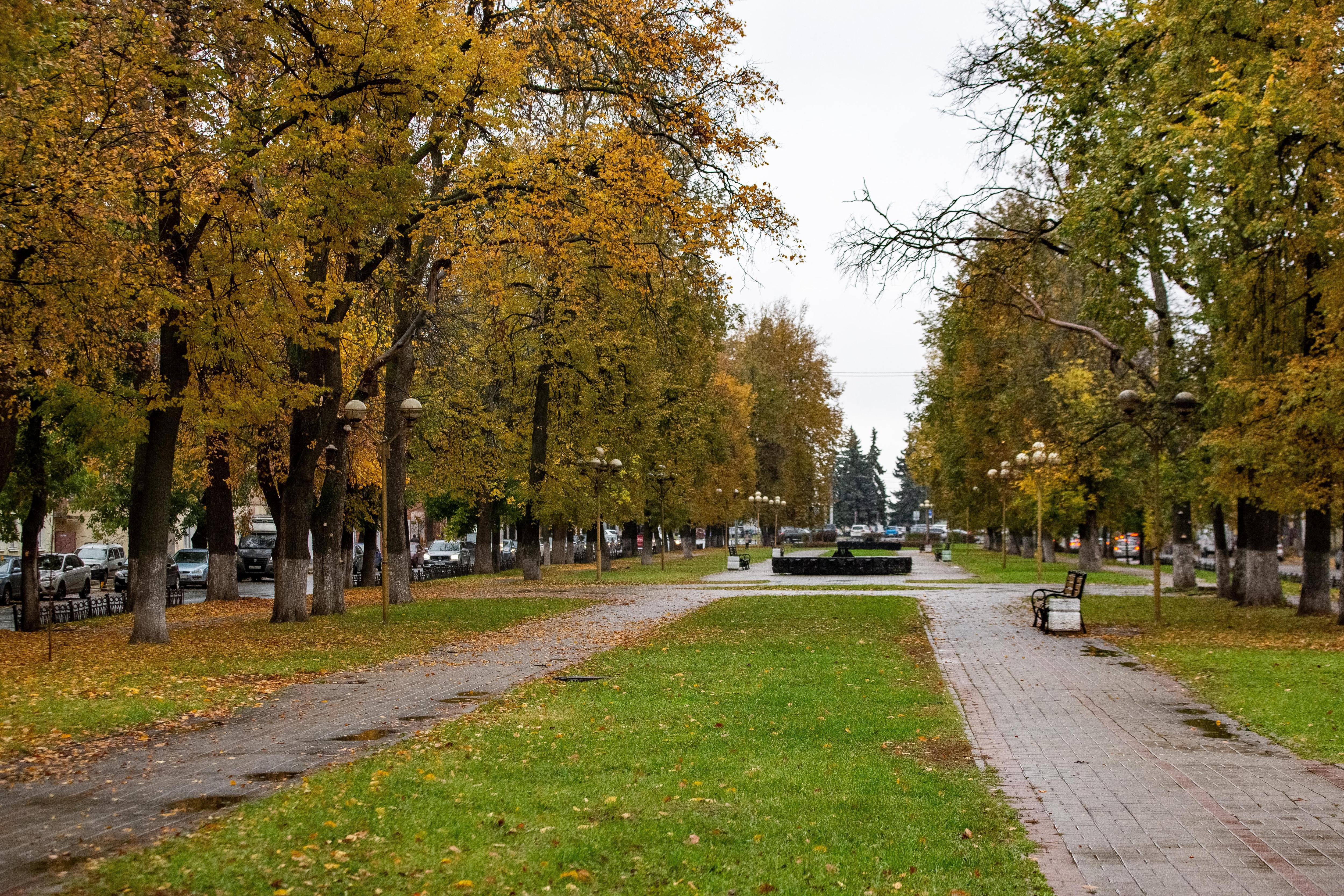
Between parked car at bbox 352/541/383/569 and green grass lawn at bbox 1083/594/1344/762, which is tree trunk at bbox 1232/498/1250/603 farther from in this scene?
parked car at bbox 352/541/383/569

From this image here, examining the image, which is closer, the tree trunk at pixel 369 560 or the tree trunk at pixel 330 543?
the tree trunk at pixel 330 543

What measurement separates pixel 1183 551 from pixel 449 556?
37667 millimetres

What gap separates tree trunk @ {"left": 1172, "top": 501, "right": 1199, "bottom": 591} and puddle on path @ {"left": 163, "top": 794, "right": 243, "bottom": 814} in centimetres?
3122

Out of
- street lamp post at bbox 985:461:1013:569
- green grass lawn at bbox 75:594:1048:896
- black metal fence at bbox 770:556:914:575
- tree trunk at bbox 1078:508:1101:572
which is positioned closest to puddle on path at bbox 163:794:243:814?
green grass lawn at bbox 75:594:1048:896

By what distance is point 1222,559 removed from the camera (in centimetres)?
3017

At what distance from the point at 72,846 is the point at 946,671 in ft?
35.1

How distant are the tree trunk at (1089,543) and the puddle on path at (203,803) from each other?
43.4 m

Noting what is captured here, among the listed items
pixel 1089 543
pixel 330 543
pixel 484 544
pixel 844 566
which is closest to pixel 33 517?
pixel 330 543

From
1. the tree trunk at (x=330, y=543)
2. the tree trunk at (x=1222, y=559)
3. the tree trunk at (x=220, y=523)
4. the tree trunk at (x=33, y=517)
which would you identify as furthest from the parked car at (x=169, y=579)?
the tree trunk at (x=1222, y=559)

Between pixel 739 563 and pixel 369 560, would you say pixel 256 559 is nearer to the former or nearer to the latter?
pixel 369 560

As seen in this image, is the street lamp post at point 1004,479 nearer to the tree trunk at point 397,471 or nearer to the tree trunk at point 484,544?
the tree trunk at point 484,544

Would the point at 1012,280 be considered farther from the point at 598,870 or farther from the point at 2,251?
the point at 598,870

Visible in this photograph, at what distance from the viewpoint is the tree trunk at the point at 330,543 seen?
23.0 metres

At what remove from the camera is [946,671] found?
14617 mm
